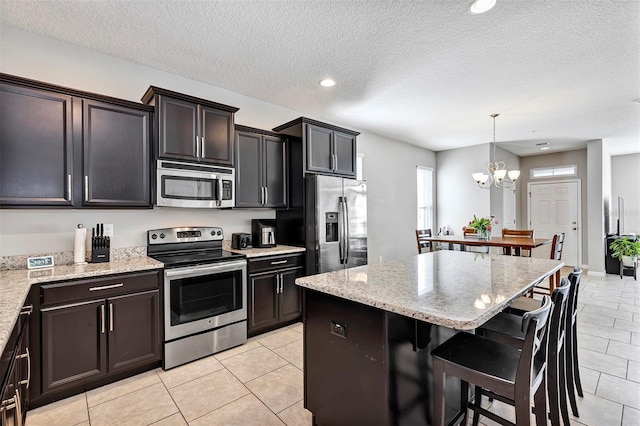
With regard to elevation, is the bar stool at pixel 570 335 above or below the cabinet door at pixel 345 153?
below

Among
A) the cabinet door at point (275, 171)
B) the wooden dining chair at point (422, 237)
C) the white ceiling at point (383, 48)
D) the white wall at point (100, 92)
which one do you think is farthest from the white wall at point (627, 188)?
the cabinet door at point (275, 171)

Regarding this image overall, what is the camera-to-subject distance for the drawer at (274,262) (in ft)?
10.6

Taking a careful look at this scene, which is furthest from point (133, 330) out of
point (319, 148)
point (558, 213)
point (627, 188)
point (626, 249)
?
point (627, 188)

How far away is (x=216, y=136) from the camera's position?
3.18m

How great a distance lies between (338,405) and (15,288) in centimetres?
202

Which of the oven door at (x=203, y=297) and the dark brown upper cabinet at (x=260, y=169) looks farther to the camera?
the dark brown upper cabinet at (x=260, y=169)

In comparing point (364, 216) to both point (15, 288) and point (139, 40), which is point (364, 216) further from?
point (15, 288)

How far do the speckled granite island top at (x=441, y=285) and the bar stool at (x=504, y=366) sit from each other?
0.16 meters

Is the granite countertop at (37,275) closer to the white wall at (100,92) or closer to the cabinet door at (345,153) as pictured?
the white wall at (100,92)

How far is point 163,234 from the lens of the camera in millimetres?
3109

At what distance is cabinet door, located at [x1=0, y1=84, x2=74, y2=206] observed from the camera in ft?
7.19

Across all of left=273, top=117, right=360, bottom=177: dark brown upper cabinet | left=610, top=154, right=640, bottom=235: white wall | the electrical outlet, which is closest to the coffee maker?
left=273, top=117, right=360, bottom=177: dark brown upper cabinet

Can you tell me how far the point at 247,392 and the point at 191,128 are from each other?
2.36 m

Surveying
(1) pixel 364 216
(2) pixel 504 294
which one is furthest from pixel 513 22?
(1) pixel 364 216
